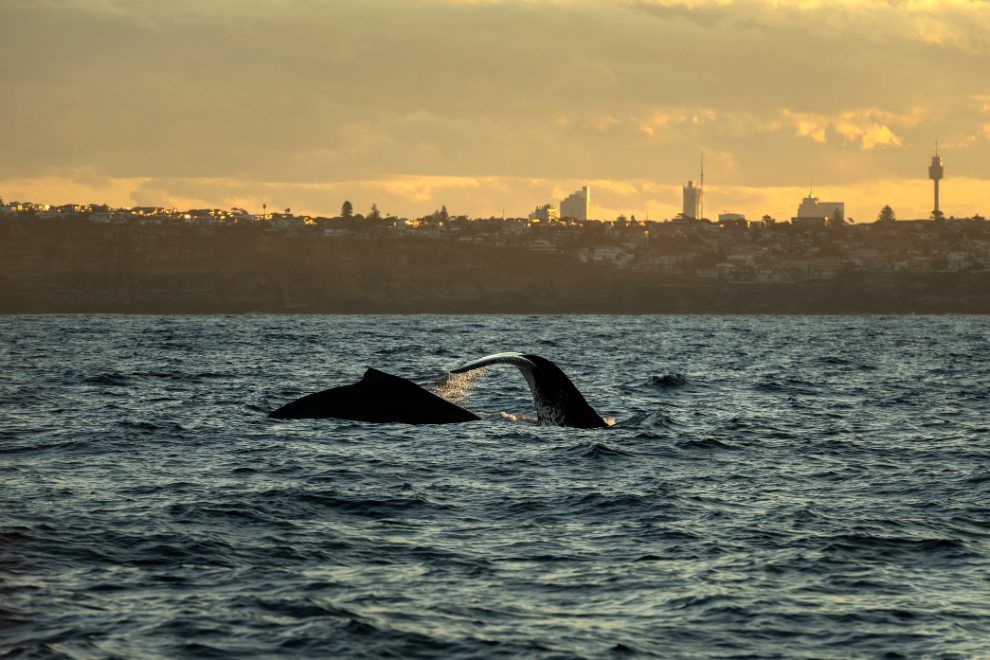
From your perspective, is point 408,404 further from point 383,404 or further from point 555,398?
point 555,398

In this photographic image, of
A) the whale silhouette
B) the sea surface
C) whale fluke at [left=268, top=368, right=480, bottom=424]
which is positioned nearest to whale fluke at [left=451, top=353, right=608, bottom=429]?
the whale silhouette

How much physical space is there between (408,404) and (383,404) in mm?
525

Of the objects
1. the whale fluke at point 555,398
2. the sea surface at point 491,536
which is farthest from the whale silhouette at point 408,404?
the sea surface at point 491,536

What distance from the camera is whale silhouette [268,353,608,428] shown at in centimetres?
2183

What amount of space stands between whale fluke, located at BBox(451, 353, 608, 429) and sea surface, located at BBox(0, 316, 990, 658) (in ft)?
1.64

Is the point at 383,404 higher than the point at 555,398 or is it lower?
lower

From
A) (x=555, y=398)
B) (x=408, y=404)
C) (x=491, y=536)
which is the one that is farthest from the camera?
(x=408, y=404)

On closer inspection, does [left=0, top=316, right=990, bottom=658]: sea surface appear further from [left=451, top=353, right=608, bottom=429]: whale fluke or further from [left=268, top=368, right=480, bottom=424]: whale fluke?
[left=451, top=353, right=608, bottom=429]: whale fluke

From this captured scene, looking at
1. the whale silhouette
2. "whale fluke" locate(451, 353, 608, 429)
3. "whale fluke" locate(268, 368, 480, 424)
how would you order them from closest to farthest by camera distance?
"whale fluke" locate(451, 353, 608, 429)
the whale silhouette
"whale fluke" locate(268, 368, 480, 424)

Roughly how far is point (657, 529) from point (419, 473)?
457cm

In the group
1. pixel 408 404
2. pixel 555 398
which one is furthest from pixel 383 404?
pixel 555 398

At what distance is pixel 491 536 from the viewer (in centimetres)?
1380

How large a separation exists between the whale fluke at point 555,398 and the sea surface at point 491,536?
A: 0.50 metres

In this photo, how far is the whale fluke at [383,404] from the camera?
2195 centimetres
